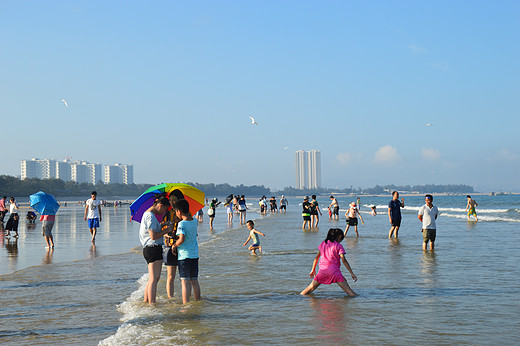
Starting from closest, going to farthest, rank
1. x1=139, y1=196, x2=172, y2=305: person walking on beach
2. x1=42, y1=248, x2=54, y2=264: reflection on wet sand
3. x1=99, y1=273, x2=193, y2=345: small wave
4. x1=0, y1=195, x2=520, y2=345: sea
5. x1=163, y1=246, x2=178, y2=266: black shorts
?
x1=99, y1=273, x2=193, y2=345: small wave < x1=0, y1=195, x2=520, y2=345: sea < x1=139, y1=196, x2=172, y2=305: person walking on beach < x1=163, y1=246, x2=178, y2=266: black shorts < x1=42, y1=248, x2=54, y2=264: reflection on wet sand

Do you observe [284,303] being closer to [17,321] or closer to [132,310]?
[132,310]

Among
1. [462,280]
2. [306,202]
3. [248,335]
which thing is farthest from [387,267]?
[306,202]

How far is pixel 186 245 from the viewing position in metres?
7.72

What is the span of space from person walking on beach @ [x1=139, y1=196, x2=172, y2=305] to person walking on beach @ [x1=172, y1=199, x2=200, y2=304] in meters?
0.25

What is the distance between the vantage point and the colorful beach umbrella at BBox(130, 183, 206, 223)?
858 centimetres

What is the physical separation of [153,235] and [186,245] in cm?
54

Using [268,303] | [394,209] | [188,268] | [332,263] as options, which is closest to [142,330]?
[188,268]

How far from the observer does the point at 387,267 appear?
1189 cm

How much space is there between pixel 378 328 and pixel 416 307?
1424 mm

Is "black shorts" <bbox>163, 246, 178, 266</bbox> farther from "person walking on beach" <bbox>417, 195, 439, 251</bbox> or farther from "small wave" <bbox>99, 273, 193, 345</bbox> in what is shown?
"person walking on beach" <bbox>417, 195, 439, 251</bbox>

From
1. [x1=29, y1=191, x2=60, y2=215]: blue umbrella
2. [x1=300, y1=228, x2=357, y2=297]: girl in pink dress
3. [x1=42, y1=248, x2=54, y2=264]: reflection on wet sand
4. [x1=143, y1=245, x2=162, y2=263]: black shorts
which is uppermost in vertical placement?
[x1=29, y1=191, x2=60, y2=215]: blue umbrella

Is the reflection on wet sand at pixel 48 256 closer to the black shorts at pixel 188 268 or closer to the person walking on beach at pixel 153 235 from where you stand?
the person walking on beach at pixel 153 235

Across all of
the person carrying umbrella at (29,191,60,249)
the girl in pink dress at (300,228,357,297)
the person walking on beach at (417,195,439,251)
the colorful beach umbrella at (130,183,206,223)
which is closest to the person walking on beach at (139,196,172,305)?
the colorful beach umbrella at (130,183,206,223)

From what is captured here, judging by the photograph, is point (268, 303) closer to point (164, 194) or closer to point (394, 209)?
point (164, 194)
